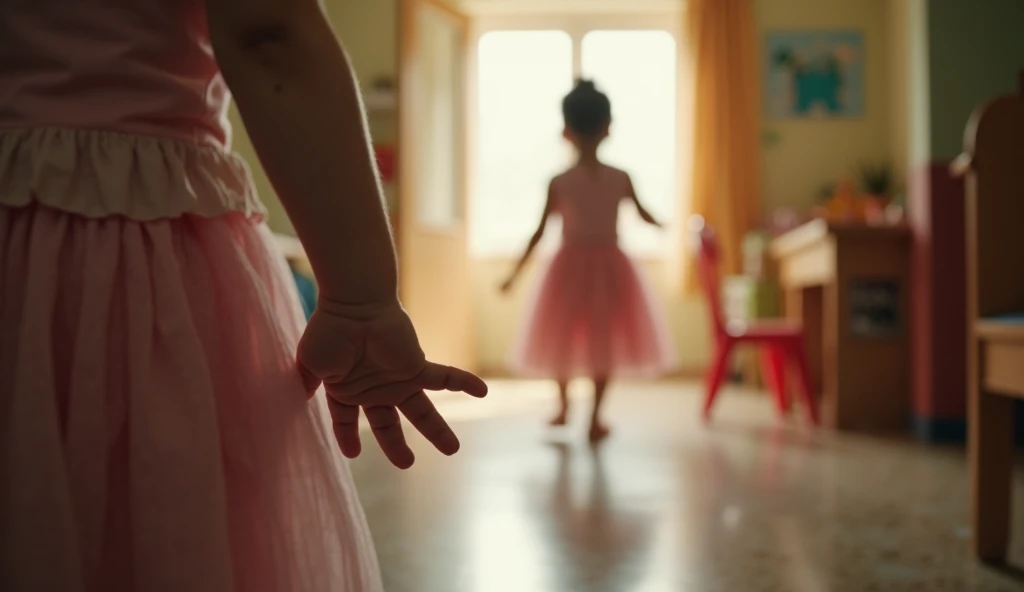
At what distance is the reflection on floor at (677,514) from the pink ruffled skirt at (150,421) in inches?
29.6

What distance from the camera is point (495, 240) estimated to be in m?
5.17

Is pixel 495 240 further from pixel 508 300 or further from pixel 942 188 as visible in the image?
pixel 942 188

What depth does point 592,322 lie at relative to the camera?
2.73 meters

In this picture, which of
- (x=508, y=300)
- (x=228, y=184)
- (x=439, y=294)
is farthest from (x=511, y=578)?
(x=508, y=300)

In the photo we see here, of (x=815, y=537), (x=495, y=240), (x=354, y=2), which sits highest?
(x=354, y=2)

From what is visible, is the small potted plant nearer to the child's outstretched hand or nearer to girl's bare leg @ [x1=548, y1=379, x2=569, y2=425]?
girl's bare leg @ [x1=548, y1=379, x2=569, y2=425]

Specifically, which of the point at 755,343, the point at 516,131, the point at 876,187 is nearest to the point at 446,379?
the point at 755,343

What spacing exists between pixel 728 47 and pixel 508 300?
2032 mm

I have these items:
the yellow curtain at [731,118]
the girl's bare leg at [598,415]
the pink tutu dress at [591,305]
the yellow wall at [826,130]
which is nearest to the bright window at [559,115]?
the yellow curtain at [731,118]

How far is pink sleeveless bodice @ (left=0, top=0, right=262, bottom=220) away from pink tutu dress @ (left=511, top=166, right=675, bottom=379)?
2.27 metres

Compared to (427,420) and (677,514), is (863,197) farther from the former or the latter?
(427,420)

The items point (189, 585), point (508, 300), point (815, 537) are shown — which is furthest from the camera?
point (508, 300)

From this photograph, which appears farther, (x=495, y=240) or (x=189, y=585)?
(x=495, y=240)

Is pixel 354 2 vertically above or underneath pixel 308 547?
above
